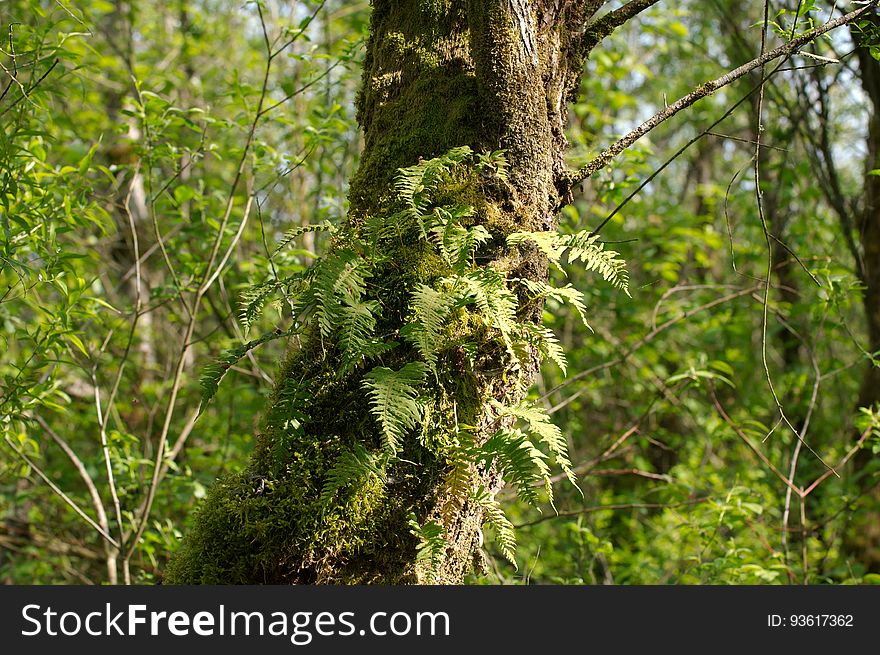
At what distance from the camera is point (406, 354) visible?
7.29ft

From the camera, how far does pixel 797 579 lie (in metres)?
4.73

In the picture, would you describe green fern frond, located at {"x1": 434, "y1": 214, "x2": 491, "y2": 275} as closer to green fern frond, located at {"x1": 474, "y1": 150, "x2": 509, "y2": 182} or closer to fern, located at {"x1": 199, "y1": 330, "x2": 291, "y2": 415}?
green fern frond, located at {"x1": 474, "y1": 150, "x2": 509, "y2": 182}

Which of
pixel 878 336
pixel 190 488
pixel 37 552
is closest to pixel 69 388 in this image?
pixel 37 552

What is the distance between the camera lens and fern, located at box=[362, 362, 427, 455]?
196 centimetres

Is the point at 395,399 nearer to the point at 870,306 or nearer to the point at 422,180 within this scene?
the point at 422,180

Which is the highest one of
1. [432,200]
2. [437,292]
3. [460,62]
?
[460,62]

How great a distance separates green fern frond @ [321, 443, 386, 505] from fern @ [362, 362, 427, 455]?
62mm

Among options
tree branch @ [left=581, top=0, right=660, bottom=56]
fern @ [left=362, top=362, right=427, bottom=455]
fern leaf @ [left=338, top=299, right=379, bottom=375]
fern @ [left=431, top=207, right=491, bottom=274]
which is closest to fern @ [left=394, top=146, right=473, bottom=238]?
fern @ [left=431, top=207, right=491, bottom=274]

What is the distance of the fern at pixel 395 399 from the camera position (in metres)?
1.96

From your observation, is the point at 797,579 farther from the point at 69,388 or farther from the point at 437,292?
the point at 69,388

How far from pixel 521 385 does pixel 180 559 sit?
118 centimetres

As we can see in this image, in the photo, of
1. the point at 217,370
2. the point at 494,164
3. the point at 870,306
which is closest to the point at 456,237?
the point at 494,164

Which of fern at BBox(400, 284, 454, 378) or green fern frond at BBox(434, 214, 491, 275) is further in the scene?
green fern frond at BBox(434, 214, 491, 275)

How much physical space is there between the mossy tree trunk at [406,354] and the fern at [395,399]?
3.8 inches
